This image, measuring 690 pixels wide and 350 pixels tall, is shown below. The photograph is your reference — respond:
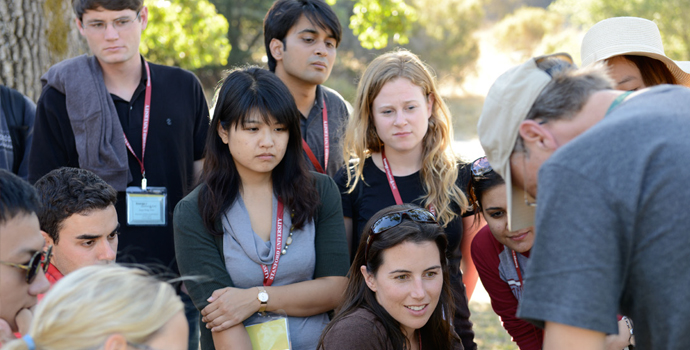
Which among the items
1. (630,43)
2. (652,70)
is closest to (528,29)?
(652,70)

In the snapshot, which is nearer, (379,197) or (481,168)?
(481,168)

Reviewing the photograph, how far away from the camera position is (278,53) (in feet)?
14.6

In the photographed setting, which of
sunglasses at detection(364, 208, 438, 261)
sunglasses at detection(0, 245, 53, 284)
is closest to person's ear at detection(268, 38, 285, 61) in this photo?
sunglasses at detection(364, 208, 438, 261)

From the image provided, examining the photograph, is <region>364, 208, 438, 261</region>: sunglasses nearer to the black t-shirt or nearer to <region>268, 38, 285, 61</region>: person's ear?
the black t-shirt

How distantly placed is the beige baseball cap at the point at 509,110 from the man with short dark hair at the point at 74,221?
6.52 feet

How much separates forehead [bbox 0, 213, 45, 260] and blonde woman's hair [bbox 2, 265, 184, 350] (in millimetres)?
325

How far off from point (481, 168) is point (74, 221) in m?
2.06

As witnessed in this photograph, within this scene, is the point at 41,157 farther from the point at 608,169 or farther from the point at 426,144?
the point at 608,169

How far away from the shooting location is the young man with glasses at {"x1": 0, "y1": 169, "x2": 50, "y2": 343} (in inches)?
77.3

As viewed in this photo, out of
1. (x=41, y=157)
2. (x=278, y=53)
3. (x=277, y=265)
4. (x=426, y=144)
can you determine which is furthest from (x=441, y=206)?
(x=41, y=157)

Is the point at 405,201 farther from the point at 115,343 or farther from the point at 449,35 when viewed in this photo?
the point at 449,35

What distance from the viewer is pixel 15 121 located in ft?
12.9

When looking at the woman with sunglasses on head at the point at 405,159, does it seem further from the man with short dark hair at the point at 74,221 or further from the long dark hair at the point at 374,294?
the man with short dark hair at the point at 74,221

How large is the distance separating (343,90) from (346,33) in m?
6.74
